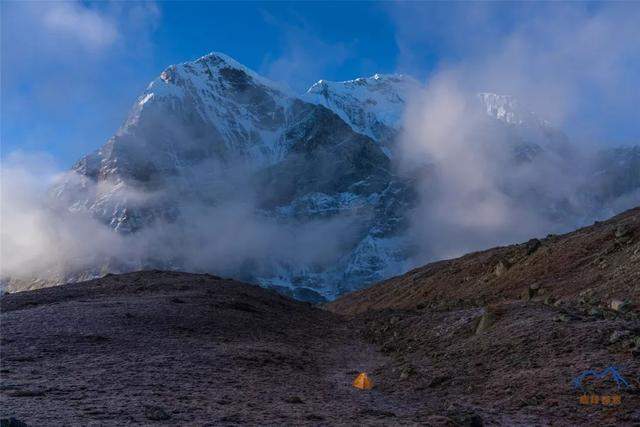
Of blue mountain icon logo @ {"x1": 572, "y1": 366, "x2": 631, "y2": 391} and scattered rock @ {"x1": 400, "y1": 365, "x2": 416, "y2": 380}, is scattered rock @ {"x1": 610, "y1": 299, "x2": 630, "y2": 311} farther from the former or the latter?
blue mountain icon logo @ {"x1": 572, "y1": 366, "x2": 631, "y2": 391}

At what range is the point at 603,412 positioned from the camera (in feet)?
40.6

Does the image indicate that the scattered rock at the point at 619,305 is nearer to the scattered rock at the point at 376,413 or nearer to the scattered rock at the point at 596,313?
the scattered rock at the point at 596,313

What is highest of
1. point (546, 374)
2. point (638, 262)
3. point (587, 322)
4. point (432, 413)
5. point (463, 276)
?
point (463, 276)

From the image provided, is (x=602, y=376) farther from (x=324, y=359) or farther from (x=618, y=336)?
(x=324, y=359)

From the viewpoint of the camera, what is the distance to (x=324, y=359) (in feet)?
83.4

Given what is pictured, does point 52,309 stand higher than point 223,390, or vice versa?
point 52,309

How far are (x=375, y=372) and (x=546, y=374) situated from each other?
25.9 feet

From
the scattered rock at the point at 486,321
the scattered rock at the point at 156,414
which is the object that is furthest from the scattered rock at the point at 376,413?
the scattered rock at the point at 486,321

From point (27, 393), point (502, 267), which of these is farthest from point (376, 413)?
point (502, 267)

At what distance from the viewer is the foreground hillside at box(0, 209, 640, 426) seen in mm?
13234

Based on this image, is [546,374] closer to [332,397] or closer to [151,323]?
[332,397]

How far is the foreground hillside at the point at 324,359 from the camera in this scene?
13.2m

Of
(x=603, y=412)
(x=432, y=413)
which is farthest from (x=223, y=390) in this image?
(x=603, y=412)

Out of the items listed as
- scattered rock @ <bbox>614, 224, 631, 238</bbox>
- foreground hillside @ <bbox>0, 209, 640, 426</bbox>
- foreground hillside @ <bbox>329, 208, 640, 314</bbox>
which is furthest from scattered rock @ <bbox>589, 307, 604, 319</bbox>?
scattered rock @ <bbox>614, 224, 631, 238</bbox>
